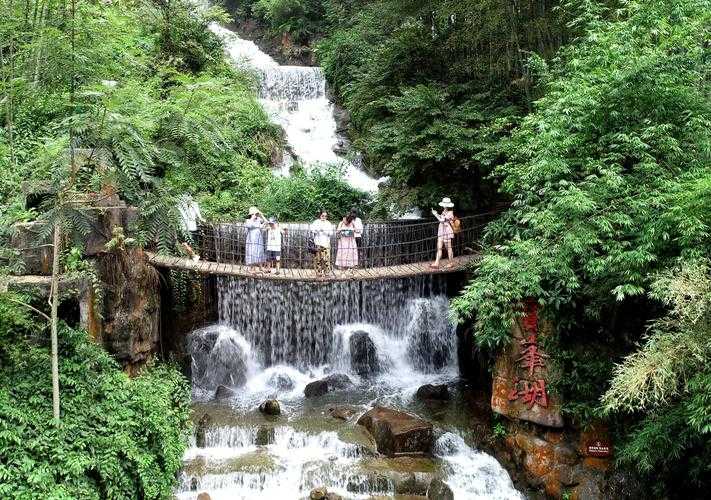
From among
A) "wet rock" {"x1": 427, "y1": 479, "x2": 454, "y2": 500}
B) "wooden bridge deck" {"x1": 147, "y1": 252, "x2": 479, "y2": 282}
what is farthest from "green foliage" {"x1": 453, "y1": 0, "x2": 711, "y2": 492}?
"wet rock" {"x1": 427, "y1": 479, "x2": 454, "y2": 500}

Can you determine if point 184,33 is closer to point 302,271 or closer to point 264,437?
point 302,271

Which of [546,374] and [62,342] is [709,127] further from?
[62,342]

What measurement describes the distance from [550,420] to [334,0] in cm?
2156

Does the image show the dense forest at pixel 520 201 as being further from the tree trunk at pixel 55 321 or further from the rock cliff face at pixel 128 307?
the rock cliff face at pixel 128 307

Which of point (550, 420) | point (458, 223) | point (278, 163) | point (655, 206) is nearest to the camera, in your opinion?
point (655, 206)

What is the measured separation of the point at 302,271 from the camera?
36.0 ft

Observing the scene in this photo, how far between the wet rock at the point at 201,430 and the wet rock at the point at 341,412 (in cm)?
220

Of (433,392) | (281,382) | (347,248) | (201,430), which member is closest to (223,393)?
(281,382)

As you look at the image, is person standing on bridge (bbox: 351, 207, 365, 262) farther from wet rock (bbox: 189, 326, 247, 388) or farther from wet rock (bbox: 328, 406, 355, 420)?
wet rock (bbox: 328, 406, 355, 420)

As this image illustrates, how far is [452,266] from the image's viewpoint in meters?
11.1

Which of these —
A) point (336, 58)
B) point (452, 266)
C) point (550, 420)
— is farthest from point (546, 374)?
point (336, 58)

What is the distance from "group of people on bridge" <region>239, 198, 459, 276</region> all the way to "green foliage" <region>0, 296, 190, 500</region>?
3770 millimetres

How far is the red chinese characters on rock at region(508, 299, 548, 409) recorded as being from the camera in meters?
8.91

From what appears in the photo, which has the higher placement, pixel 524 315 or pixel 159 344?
pixel 524 315
